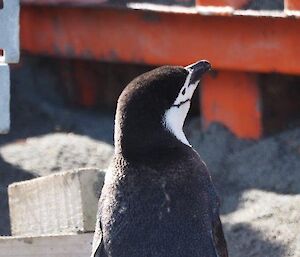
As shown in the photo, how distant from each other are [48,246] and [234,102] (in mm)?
1451

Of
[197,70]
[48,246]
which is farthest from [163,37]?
[197,70]

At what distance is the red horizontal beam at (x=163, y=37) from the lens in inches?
207

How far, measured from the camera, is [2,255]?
433 centimetres

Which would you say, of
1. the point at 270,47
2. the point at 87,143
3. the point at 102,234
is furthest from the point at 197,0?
the point at 102,234

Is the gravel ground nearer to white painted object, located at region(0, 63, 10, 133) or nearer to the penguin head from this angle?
white painted object, located at region(0, 63, 10, 133)

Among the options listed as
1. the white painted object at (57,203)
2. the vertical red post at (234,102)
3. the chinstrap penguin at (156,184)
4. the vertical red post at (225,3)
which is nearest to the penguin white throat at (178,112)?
the chinstrap penguin at (156,184)

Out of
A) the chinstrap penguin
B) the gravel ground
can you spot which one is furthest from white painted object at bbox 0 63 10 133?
the chinstrap penguin

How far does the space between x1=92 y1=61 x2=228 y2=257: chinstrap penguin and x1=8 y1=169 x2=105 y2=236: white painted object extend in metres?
0.47

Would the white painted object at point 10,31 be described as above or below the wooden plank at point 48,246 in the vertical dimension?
above

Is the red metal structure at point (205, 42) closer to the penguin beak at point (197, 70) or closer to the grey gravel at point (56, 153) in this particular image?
the grey gravel at point (56, 153)

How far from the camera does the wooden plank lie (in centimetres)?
429

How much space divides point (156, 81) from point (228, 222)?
132 cm

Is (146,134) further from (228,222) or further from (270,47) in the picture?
(270,47)

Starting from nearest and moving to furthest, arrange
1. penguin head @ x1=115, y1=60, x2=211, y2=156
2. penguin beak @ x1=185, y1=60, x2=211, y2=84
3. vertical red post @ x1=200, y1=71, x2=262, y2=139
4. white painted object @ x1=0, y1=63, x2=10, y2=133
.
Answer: penguin head @ x1=115, y1=60, x2=211, y2=156
penguin beak @ x1=185, y1=60, x2=211, y2=84
white painted object @ x1=0, y1=63, x2=10, y2=133
vertical red post @ x1=200, y1=71, x2=262, y2=139
